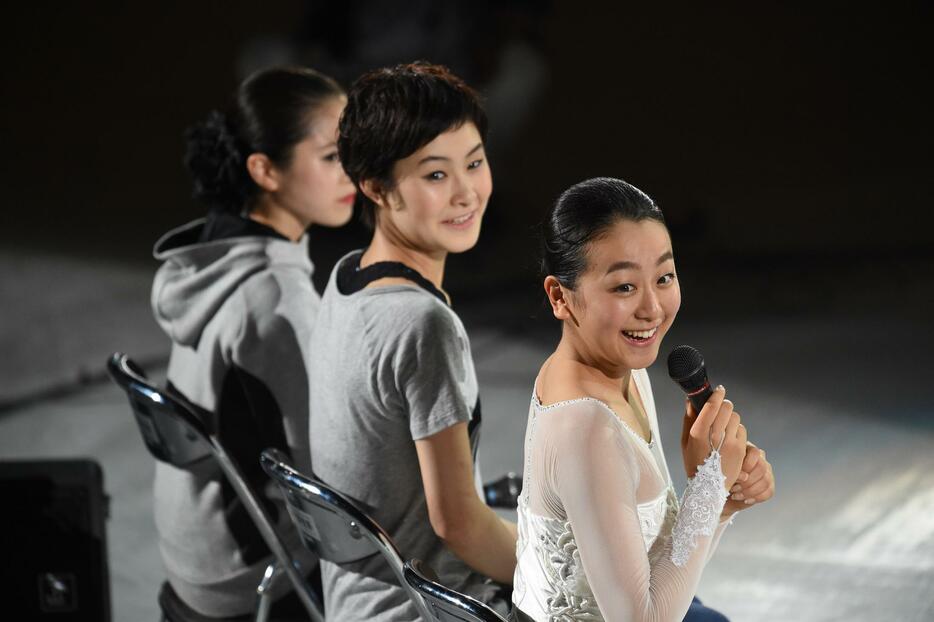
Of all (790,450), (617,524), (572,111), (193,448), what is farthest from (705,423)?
(572,111)

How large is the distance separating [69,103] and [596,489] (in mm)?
6422

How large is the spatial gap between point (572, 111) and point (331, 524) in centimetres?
588

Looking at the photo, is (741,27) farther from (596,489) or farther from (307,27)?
(596,489)

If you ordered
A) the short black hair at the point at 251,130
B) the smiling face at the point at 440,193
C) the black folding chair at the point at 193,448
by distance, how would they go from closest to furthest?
the smiling face at the point at 440,193 < the black folding chair at the point at 193,448 < the short black hair at the point at 251,130

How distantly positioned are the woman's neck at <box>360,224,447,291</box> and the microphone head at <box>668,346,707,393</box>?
2.10 ft

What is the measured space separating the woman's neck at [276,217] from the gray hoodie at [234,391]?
0.06m

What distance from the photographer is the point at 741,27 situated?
7.25m

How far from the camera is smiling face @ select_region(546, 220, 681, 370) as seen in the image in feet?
4.61

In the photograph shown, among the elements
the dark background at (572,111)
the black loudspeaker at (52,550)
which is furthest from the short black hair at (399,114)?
the dark background at (572,111)

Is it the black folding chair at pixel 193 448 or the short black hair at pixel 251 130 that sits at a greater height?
the short black hair at pixel 251 130

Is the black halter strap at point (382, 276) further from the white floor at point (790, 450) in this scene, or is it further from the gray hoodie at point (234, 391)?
the white floor at point (790, 450)

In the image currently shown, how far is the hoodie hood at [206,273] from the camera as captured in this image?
8.05ft

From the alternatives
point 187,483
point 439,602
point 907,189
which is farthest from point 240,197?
point 907,189

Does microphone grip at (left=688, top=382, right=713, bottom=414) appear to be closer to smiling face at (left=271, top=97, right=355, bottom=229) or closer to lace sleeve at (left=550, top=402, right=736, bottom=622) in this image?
lace sleeve at (left=550, top=402, right=736, bottom=622)
